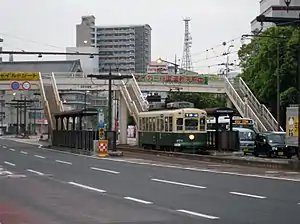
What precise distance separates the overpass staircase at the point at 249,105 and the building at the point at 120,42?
47215 millimetres

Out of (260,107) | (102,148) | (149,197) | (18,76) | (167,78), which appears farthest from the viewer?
(167,78)

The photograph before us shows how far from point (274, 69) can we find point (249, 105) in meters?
5.42

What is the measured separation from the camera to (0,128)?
14725 cm

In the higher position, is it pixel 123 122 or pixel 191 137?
pixel 123 122

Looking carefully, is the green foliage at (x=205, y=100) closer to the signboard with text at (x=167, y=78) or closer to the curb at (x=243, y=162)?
the signboard with text at (x=167, y=78)

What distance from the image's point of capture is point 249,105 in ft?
212

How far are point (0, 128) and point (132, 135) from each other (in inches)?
2646

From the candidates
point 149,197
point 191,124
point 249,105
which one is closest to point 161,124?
point 191,124

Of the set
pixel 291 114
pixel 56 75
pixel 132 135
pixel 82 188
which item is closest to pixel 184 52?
pixel 132 135

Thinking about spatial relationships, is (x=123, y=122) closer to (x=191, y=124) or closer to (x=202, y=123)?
(x=202, y=123)

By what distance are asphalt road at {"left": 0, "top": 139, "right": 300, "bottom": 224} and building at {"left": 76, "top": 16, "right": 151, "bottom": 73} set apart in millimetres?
88871

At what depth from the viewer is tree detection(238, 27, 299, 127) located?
57.6 m

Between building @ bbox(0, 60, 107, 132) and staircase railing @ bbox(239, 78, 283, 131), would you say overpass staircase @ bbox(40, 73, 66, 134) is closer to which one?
staircase railing @ bbox(239, 78, 283, 131)

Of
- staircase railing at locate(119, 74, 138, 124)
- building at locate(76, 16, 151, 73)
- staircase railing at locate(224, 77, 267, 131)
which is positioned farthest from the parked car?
building at locate(76, 16, 151, 73)
